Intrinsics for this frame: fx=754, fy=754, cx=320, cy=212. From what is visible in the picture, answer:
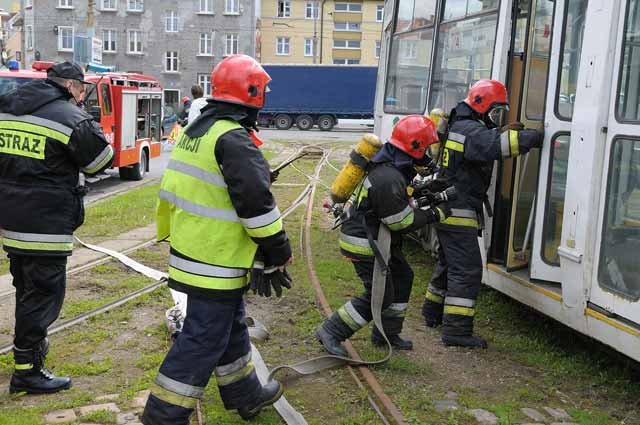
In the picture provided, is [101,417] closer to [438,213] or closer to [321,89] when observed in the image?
[438,213]

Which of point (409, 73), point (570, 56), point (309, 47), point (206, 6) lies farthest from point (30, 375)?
point (309, 47)

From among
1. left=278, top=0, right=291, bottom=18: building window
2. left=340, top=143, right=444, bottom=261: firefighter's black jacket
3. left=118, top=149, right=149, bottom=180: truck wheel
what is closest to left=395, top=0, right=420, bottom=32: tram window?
left=340, top=143, right=444, bottom=261: firefighter's black jacket

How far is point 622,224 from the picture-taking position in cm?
461

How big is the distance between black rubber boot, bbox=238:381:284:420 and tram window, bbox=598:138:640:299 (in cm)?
212

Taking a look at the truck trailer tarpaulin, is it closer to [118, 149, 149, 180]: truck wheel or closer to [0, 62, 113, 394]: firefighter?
[118, 149, 149, 180]: truck wheel

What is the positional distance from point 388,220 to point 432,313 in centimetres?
166

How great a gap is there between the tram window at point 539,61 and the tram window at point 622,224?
1207mm

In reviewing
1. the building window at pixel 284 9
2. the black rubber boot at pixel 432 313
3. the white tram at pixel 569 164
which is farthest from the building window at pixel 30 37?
the black rubber boot at pixel 432 313

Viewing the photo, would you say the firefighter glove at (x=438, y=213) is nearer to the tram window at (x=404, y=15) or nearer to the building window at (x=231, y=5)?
the tram window at (x=404, y=15)

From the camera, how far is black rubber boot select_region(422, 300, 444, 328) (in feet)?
21.3

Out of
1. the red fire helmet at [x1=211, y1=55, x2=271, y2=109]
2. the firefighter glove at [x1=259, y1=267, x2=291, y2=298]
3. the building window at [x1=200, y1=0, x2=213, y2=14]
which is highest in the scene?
the building window at [x1=200, y1=0, x2=213, y2=14]

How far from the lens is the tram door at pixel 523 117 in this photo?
5.85m

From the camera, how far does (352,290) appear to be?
24.8 feet

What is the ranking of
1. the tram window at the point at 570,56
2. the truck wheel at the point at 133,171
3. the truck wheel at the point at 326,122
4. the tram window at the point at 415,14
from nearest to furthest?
the tram window at the point at 570,56
the tram window at the point at 415,14
the truck wheel at the point at 133,171
the truck wheel at the point at 326,122
